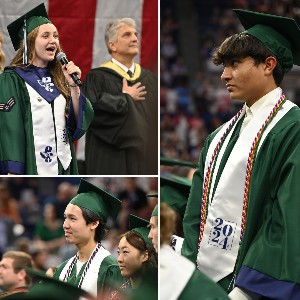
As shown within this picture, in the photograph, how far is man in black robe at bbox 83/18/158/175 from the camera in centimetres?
429

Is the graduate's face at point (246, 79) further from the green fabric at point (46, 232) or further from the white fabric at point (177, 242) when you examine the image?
the green fabric at point (46, 232)

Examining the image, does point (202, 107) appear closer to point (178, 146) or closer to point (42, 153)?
point (178, 146)

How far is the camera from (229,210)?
3.66 m

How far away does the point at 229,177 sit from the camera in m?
3.67

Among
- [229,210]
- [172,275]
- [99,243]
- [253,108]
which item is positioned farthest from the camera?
[99,243]

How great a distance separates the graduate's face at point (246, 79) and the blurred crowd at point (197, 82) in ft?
35.2

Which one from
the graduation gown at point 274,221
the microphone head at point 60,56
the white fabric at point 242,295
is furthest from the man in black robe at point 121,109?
the white fabric at point 242,295

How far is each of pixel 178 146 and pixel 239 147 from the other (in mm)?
11559

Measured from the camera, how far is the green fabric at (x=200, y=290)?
267 cm

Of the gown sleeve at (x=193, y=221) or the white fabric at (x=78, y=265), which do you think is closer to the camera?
the gown sleeve at (x=193, y=221)

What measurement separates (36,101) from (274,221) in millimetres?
1151

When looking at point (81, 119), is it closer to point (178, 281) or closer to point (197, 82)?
point (178, 281)

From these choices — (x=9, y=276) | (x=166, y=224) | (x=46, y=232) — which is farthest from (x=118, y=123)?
(x=46, y=232)

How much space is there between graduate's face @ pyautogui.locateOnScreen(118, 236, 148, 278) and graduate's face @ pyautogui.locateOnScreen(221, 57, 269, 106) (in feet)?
2.53
